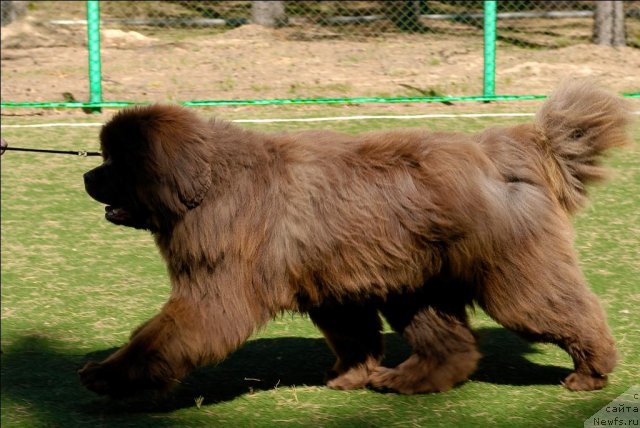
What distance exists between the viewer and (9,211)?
835 centimetres

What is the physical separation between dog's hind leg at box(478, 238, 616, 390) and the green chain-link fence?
6491 mm

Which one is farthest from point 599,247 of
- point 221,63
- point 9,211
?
point 221,63

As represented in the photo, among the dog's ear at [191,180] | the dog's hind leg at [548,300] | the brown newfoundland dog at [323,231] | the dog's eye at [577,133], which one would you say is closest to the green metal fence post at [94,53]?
the brown newfoundland dog at [323,231]

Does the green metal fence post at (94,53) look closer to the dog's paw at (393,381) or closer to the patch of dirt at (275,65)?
the patch of dirt at (275,65)

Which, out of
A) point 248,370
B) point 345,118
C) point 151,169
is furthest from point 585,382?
point 345,118

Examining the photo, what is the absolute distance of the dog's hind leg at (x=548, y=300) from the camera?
198 inches

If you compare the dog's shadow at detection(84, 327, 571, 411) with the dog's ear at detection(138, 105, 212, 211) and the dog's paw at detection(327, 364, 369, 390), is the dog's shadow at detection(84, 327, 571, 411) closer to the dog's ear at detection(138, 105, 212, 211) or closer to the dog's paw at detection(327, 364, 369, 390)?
the dog's paw at detection(327, 364, 369, 390)

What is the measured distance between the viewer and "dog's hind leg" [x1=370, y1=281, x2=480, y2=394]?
5328mm

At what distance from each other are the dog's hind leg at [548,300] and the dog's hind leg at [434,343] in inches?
11.5

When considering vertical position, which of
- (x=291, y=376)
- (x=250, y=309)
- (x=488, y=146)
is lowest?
(x=291, y=376)

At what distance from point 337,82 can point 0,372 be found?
789 centimetres

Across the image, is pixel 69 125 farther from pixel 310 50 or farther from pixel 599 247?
pixel 599 247

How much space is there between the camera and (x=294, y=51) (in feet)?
47.0

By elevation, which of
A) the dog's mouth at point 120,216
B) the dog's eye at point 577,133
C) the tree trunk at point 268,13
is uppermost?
the tree trunk at point 268,13
